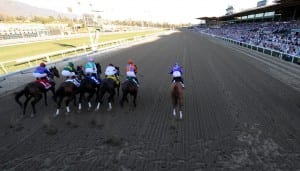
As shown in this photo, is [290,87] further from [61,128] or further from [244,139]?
[61,128]

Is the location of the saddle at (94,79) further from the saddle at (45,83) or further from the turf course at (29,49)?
the turf course at (29,49)

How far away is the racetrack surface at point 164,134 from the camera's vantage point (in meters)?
4.52

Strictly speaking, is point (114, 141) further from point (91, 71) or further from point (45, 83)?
point (45, 83)

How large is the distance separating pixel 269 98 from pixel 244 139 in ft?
12.4

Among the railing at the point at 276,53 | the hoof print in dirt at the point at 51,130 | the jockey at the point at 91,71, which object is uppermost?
the jockey at the point at 91,71

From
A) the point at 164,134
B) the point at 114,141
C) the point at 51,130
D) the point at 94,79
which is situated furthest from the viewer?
the point at 94,79

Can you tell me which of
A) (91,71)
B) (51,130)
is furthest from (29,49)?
(51,130)

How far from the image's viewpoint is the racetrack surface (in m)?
4.52

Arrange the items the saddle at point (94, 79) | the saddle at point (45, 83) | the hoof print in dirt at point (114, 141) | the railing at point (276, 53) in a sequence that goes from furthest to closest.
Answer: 1. the railing at point (276, 53)
2. the saddle at point (94, 79)
3. the saddle at point (45, 83)
4. the hoof print in dirt at point (114, 141)

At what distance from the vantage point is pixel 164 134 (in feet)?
18.5

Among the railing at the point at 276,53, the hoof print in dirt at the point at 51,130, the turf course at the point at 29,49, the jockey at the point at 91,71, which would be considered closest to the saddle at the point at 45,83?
the jockey at the point at 91,71

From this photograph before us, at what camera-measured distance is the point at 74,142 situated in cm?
535

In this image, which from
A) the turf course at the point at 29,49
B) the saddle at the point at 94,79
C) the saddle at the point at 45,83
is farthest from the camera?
the turf course at the point at 29,49

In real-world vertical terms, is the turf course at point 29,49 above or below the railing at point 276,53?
below
